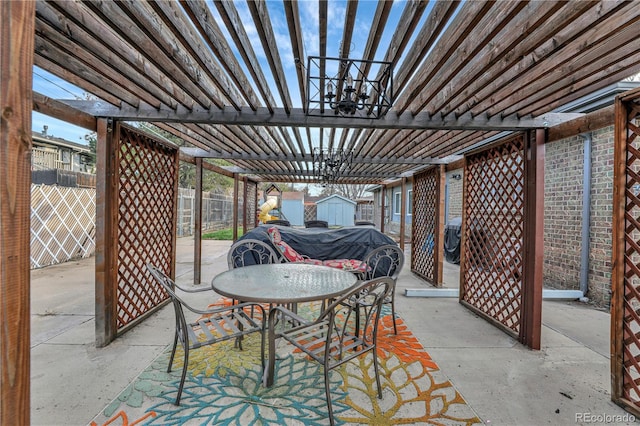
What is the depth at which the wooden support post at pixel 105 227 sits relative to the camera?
99.2 inches

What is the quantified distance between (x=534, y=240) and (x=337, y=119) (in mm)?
2177

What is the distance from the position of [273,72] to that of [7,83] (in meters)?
1.41

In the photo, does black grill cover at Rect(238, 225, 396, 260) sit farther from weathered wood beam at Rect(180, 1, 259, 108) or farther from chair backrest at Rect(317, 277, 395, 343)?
weathered wood beam at Rect(180, 1, 259, 108)

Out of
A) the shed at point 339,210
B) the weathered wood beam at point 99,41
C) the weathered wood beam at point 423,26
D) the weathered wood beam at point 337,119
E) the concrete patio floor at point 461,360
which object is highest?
the weathered wood beam at point 423,26

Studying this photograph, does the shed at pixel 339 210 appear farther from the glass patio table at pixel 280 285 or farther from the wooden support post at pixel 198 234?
the glass patio table at pixel 280 285

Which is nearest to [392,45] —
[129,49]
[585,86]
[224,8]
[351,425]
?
[224,8]

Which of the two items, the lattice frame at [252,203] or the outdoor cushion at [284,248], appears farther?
the lattice frame at [252,203]

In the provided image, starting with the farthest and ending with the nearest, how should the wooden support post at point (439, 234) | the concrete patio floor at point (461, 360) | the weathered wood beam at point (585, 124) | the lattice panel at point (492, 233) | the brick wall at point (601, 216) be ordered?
1. the wooden support post at point (439, 234)
2. the brick wall at point (601, 216)
3. the lattice panel at point (492, 233)
4. the weathered wood beam at point (585, 124)
5. the concrete patio floor at point (461, 360)

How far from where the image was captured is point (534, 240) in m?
2.66

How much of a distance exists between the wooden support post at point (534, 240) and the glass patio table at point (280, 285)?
176cm

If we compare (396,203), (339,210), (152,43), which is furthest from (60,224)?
(339,210)

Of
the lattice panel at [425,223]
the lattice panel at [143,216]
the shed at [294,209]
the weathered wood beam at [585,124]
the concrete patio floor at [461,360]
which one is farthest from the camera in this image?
the shed at [294,209]

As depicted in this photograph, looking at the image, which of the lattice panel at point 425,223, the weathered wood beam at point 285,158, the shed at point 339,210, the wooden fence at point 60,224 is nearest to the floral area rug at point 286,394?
the lattice panel at point 425,223

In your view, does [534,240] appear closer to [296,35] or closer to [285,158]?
[296,35]
